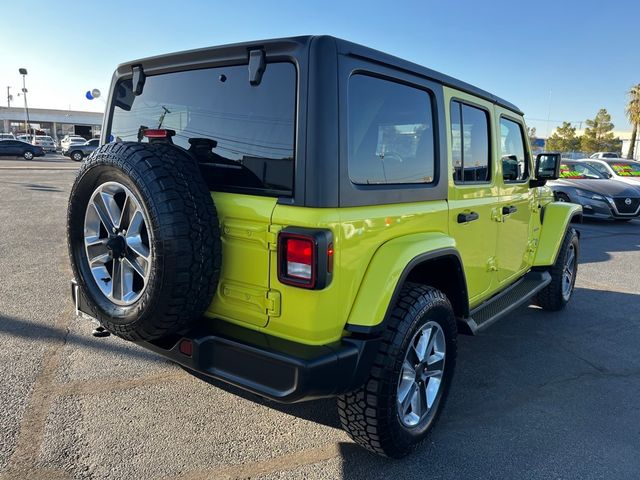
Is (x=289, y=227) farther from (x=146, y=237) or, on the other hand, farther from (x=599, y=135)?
(x=599, y=135)

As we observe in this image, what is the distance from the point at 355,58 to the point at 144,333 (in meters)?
1.61

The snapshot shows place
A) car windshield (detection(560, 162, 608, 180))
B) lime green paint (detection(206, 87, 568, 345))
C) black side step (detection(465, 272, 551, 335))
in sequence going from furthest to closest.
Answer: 1. car windshield (detection(560, 162, 608, 180))
2. black side step (detection(465, 272, 551, 335))
3. lime green paint (detection(206, 87, 568, 345))

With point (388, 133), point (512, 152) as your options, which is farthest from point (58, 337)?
→ point (512, 152)

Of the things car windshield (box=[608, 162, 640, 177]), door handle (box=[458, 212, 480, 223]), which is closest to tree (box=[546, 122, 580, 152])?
car windshield (box=[608, 162, 640, 177])

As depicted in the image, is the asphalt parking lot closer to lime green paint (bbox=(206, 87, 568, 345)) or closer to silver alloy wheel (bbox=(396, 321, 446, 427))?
silver alloy wheel (bbox=(396, 321, 446, 427))

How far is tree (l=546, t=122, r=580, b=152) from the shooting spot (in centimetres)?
6744

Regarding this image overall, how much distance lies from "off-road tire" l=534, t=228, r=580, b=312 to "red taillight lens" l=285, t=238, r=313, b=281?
3.62 metres

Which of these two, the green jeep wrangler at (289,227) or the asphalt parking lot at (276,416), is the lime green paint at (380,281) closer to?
the green jeep wrangler at (289,227)

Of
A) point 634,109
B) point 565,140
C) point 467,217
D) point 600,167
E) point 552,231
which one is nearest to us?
point 467,217

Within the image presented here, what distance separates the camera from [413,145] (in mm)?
2721

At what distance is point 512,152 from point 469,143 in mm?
1024

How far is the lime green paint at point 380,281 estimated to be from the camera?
2258mm

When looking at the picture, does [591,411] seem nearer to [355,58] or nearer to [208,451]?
[208,451]

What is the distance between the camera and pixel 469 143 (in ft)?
10.8
